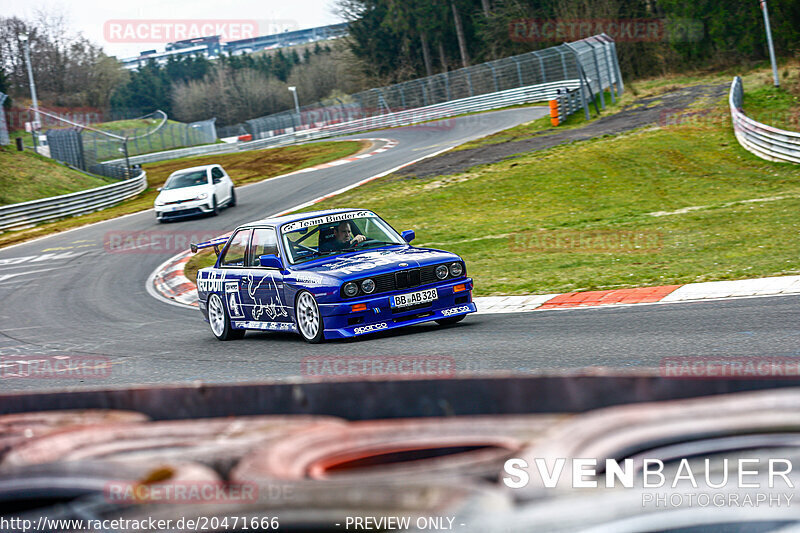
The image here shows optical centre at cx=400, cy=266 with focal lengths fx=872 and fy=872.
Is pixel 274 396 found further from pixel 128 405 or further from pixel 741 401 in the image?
pixel 741 401

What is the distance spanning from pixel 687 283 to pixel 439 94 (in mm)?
50789

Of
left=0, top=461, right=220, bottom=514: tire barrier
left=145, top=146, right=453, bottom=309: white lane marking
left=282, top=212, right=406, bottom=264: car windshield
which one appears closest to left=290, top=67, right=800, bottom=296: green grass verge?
left=145, top=146, right=453, bottom=309: white lane marking

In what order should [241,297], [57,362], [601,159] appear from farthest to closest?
[601,159]
[241,297]
[57,362]

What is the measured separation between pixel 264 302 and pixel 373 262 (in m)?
1.53

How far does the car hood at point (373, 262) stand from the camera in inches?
373

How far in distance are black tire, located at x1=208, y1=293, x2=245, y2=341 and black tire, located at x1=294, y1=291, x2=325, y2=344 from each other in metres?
1.56

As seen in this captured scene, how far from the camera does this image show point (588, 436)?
2.76 meters

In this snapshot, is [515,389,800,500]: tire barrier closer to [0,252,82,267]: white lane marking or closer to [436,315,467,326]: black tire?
[436,315,467,326]: black tire

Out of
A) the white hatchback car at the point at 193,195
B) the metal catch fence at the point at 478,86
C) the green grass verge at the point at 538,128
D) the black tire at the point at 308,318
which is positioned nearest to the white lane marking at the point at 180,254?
the green grass verge at the point at 538,128

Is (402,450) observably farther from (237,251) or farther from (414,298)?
(237,251)

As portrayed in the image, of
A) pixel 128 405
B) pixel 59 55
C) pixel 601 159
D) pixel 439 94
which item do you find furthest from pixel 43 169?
pixel 59 55

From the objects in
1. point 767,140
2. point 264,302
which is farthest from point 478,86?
point 264,302

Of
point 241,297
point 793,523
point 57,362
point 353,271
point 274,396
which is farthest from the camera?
point 241,297

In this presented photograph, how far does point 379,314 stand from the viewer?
9.41 metres
